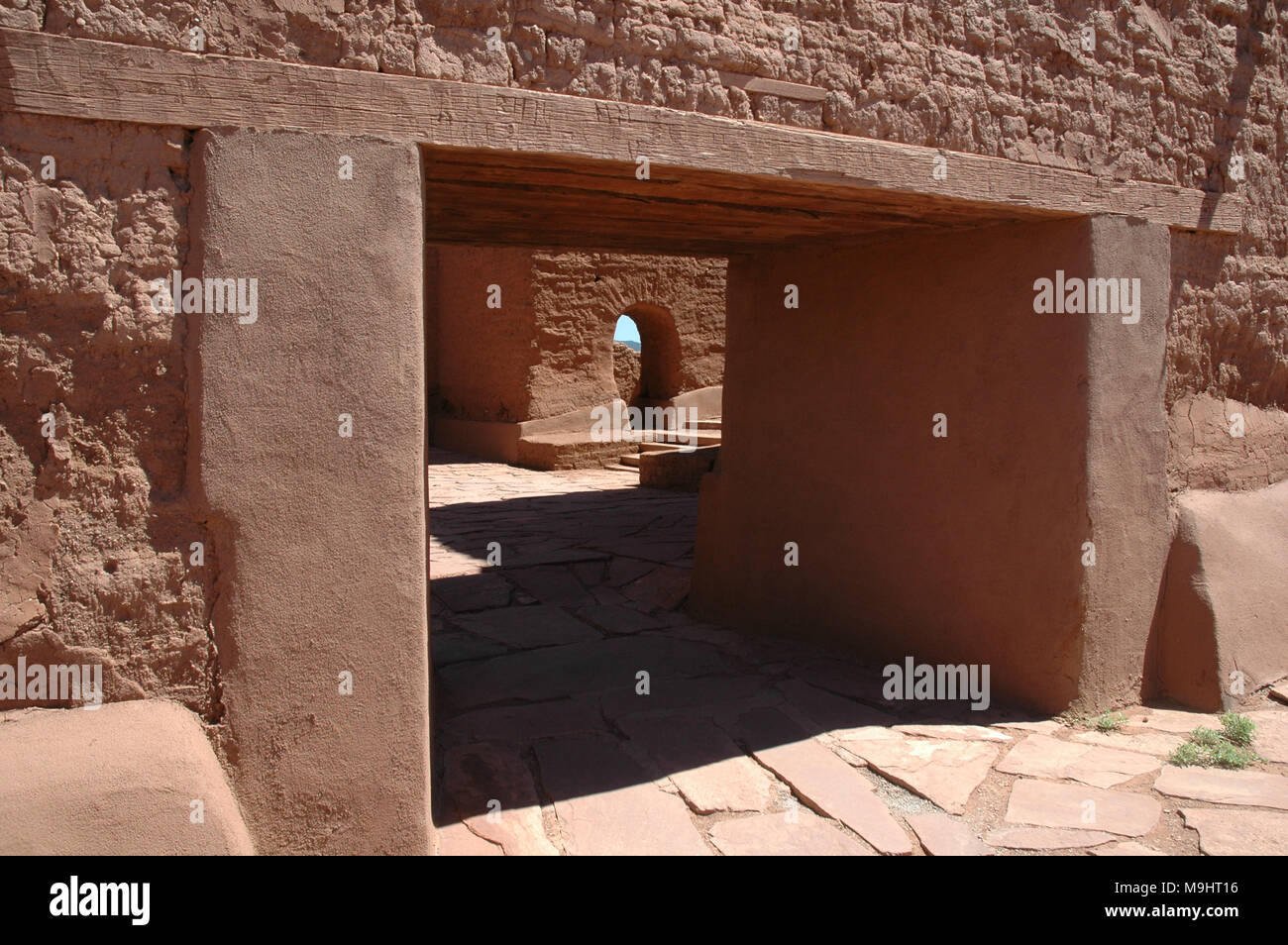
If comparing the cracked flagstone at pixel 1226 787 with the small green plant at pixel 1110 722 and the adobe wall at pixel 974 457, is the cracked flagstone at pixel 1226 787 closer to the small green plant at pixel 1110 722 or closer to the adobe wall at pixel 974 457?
the small green plant at pixel 1110 722

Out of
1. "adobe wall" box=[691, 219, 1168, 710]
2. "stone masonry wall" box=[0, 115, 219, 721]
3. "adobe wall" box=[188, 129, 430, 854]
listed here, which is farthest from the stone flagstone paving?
"stone masonry wall" box=[0, 115, 219, 721]

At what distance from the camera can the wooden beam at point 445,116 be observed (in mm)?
2340

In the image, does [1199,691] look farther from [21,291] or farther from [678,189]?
[21,291]

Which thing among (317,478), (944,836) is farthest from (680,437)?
(317,478)

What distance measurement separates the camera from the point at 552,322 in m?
12.9

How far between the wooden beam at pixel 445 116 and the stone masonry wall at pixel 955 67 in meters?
0.07

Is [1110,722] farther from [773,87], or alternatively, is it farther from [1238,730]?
[773,87]

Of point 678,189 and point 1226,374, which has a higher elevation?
point 678,189

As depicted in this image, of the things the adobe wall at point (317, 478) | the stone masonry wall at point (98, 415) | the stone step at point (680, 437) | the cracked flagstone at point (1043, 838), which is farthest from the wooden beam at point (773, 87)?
the stone step at point (680, 437)

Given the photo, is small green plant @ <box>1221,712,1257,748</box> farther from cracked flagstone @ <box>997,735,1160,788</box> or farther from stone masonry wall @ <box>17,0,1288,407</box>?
stone masonry wall @ <box>17,0,1288,407</box>

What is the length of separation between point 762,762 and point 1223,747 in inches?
75.8
